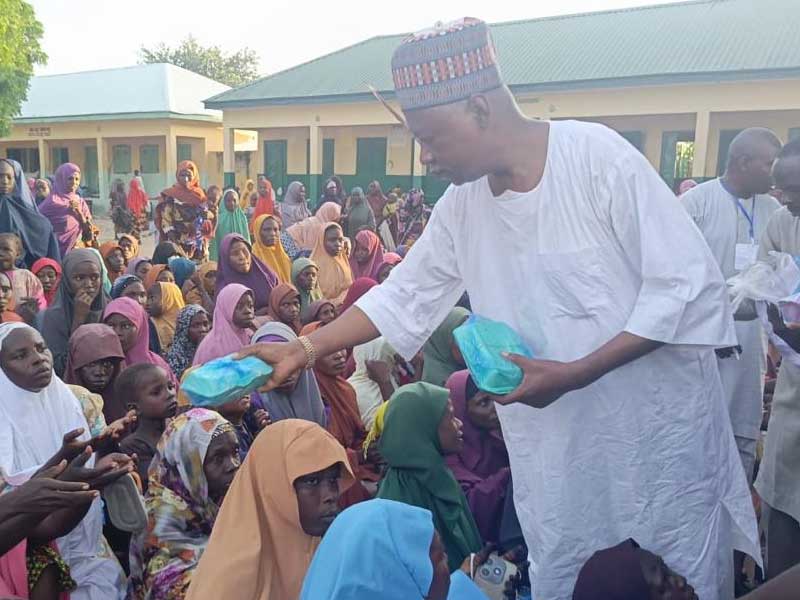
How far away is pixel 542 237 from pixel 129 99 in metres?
29.6

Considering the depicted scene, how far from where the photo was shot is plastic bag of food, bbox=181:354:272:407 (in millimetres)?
1882

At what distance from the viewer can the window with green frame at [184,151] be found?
90.7 ft

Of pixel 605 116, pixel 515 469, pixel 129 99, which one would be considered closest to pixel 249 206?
pixel 605 116

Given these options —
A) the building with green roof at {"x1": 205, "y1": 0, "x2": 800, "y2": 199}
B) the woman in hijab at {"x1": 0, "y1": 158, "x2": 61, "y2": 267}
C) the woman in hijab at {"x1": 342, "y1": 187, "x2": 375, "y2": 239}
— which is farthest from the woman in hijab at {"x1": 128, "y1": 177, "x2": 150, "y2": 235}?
the woman in hijab at {"x1": 0, "y1": 158, "x2": 61, "y2": 267}

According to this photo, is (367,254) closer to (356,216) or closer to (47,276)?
(47,276)

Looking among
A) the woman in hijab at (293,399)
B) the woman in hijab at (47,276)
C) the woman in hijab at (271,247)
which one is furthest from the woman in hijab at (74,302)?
the woman in hijab at (271,247)

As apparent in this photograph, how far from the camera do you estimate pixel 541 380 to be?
6.07 feet

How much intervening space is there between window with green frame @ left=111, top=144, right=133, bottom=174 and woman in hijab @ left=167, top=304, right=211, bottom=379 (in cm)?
2530

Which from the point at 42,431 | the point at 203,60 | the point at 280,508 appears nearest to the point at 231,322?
the point at 42,431

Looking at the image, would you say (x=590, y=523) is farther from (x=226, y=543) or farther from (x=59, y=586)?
(x=59, y=586)

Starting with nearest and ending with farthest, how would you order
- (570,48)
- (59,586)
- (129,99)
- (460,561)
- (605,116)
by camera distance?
(59,586) → (460,561) → (605,116) → (570,48) → (129,99)

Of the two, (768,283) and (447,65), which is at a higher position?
(447,65)

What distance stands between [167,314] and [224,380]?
4096 mm

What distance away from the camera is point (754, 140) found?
3.56 meters
